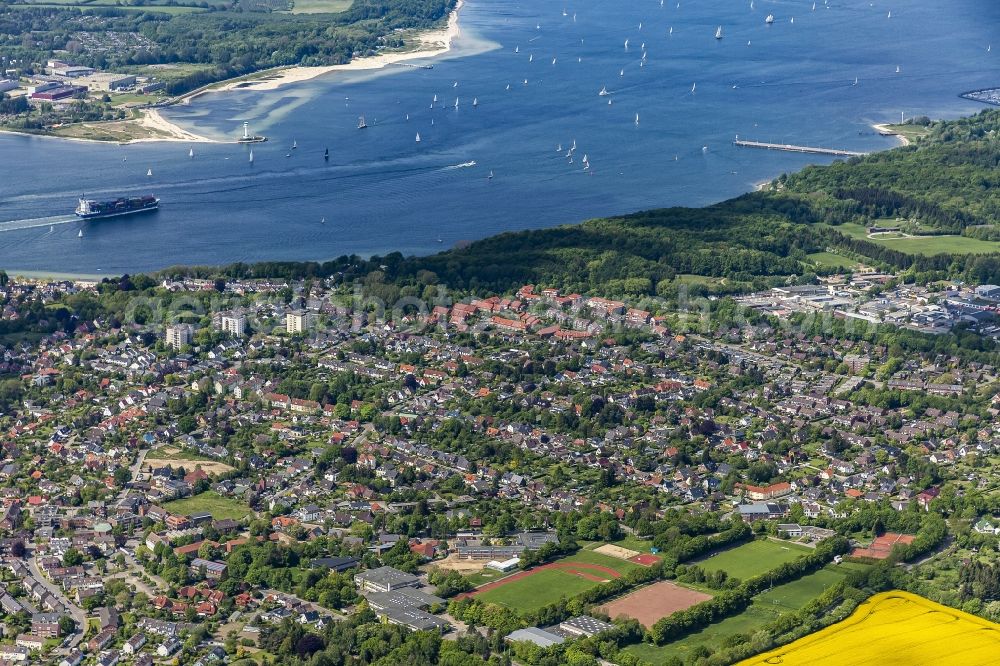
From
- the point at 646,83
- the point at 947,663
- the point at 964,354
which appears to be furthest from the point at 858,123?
the point at 947,663

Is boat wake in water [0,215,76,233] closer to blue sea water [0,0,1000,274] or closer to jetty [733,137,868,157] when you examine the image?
blue sea water [0,0,1000,274]

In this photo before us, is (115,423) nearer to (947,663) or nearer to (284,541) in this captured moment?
(284,541)

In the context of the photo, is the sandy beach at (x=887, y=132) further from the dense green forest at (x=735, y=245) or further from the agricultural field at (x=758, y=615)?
the agricultural field at (x=758, y=615)

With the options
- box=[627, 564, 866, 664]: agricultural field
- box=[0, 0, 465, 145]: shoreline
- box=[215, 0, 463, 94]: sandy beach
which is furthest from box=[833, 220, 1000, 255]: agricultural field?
box=[215, 0, 463, 94]: sandy beach

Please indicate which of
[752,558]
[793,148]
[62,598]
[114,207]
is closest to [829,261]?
[793,148]

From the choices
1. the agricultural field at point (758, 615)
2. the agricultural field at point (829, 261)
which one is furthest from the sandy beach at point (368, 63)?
the agricultural field at point (758, 615)

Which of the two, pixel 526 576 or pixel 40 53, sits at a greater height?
pixel 40 53
